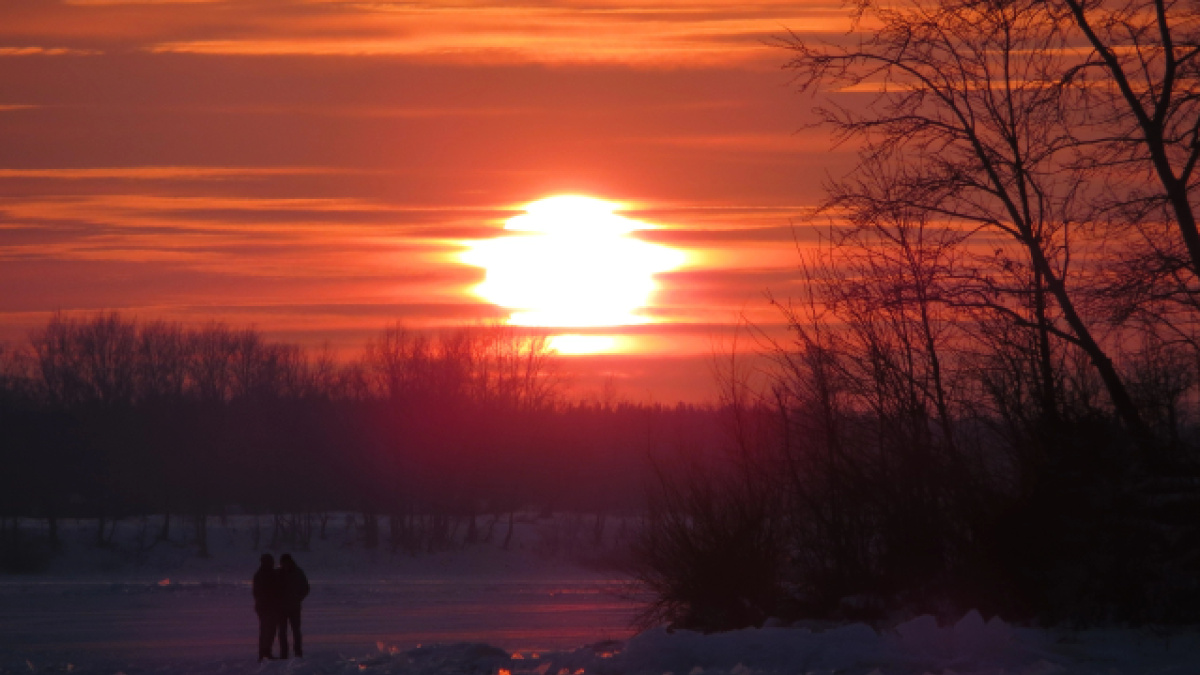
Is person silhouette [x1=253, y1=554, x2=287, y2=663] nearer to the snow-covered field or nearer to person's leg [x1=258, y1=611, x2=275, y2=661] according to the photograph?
person's leg [x1=258, y1=611, x2=275, y2=661]

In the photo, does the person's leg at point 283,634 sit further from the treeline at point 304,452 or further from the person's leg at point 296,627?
the treeline at point 304,452

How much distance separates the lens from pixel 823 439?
20094 millimetres

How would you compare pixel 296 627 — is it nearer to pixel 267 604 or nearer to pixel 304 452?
pixel 267 604

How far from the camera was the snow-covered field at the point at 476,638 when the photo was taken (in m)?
14.5

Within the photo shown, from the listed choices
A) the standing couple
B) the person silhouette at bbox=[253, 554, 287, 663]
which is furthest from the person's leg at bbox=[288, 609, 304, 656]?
the person silhouette at bbox=[253, 554, 287, 663]

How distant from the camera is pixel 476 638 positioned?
25812 millimetres

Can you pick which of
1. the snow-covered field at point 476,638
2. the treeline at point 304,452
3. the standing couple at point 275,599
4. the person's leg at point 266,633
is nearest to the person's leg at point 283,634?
the standing couple at point 275,599

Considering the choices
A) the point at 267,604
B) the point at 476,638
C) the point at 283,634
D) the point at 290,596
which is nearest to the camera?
the point at 267,604

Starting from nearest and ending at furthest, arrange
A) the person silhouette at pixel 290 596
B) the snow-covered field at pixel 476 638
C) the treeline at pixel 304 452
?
the snow-covered field at pixel 476 638 → the person silhouette at pixel 290 596 → the treeline at pixel 304 452

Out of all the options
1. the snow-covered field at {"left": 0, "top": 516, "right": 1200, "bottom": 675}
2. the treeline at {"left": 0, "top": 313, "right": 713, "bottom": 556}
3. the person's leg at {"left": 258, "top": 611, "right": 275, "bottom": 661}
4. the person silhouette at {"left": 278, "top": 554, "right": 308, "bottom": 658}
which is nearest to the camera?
the snow-covered field at {"left": 0, "top": 516, "right": 1200, "bottom": 675}

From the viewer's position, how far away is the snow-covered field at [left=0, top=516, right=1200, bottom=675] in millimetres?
14484

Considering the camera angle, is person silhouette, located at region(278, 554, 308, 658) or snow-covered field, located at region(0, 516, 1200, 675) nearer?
snow-covered field, located at region(0, 516, 1200, 675)

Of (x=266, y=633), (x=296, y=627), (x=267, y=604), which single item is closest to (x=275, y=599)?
(x=267, y=604)

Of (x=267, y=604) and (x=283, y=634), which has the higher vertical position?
(x=267, y=604)
